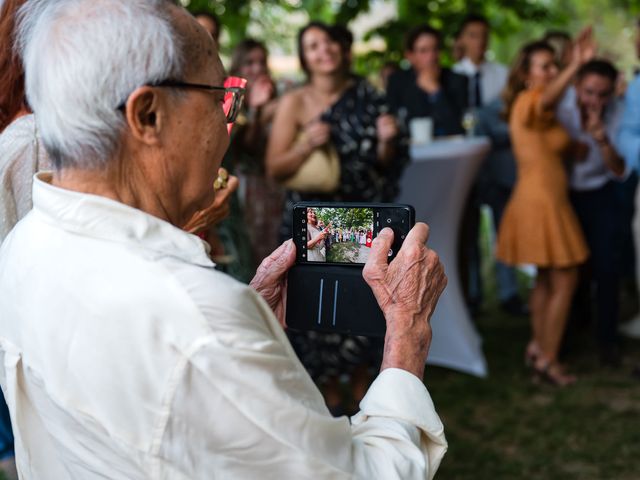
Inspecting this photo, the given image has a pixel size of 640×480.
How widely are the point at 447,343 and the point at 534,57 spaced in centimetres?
159

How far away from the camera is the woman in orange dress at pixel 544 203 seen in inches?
170

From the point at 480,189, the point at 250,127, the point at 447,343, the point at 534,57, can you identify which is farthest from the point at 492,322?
the point at 250,127

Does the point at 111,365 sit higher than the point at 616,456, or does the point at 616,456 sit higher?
the point at 111,365

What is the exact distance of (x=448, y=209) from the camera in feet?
14.7

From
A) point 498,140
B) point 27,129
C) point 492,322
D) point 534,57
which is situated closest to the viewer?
point 27,129

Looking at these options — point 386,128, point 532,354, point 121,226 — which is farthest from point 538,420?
point 121,226

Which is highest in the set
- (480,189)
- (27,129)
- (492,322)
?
(27,129)

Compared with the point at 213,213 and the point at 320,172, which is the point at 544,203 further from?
the point at 213,213

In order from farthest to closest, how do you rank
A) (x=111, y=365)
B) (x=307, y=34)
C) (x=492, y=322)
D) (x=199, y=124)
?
(x=492, y=322)
(x=307, y=34)
(x=199, y=124)
(x=111, y=365)

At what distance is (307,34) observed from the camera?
3959mm

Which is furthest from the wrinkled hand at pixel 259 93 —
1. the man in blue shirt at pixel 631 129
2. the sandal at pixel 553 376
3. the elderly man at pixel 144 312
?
the elderly man at pixel 144 312

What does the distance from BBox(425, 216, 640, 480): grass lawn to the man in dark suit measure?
4.69ft

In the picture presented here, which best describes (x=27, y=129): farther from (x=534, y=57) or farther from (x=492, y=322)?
(x=492, y=322)

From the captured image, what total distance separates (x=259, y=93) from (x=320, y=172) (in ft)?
2.12
